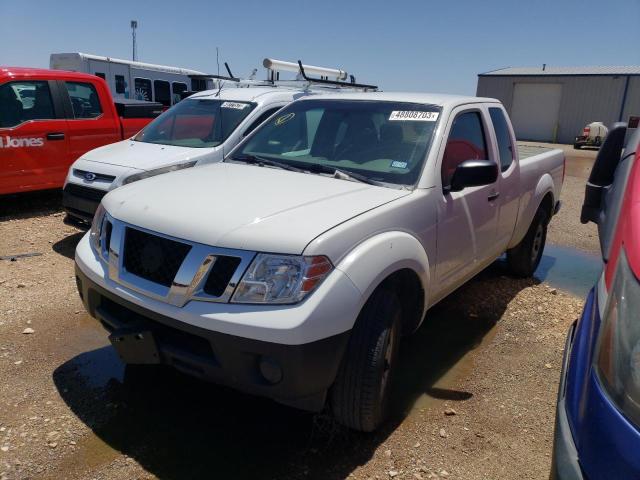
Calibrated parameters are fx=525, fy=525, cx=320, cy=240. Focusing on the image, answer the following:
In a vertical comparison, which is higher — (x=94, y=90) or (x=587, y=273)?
(x=94, y=90)

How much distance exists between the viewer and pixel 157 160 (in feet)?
18.8

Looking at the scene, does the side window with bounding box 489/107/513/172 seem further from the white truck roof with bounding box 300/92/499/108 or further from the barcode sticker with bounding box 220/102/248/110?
the barcode sticker with bounding box 220/102/248/110

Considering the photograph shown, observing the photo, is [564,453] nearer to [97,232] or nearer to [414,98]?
[97,232]

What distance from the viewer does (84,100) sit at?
744 cm

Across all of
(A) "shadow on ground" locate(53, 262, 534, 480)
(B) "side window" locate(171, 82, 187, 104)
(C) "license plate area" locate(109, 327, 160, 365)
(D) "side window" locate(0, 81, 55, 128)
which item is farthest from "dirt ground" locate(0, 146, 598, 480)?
(B) "side window" locate(171, 82, 187, 104)

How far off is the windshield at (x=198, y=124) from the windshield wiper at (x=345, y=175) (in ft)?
10.3

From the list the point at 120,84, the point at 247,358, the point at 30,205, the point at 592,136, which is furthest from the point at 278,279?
the point at 592,136

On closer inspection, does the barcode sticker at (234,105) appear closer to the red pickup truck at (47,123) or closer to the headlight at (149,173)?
the headlight at (149,173)

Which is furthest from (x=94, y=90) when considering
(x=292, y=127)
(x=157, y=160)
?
(x=292, y=127)

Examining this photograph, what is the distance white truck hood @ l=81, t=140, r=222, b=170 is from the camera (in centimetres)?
568

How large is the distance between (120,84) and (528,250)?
1337 centimetres

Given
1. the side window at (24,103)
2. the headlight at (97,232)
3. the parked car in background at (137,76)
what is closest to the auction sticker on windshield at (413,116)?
the headlight at (97,232)

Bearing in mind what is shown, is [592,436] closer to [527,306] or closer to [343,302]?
[343,302]

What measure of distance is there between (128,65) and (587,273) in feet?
44.7
